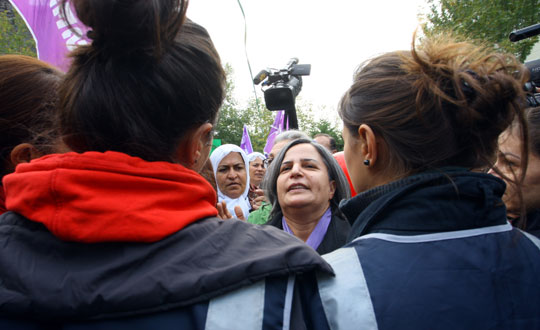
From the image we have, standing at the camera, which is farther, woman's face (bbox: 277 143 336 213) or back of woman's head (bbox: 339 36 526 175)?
woman's face (bbox: 277 143 336 213)

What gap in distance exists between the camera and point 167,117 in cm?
88

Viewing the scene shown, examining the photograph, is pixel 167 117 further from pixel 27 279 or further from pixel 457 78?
pixel 457 78

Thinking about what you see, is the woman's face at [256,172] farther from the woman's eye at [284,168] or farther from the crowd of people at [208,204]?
the crowd of people at [208,204]

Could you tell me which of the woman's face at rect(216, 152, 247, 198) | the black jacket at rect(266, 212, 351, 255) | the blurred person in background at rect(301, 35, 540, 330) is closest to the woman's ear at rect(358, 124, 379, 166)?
the blurred person in background at rect(301, 35, 540, 330)

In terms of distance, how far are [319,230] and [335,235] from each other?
A: 0.12 m

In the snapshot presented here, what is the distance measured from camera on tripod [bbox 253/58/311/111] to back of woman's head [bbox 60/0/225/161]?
3.21m

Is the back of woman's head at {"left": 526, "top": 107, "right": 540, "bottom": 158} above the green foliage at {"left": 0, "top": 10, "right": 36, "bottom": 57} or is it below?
below

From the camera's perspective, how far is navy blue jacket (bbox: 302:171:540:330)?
3.11 ft

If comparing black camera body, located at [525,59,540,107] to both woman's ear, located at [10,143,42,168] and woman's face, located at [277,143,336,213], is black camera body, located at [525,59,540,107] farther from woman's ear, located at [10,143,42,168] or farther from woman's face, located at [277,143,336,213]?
woman's ear, located at [10,143,42,168]

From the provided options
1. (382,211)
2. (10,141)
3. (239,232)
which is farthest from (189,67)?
(10,141)

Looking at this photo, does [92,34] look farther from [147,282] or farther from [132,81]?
[147,282]

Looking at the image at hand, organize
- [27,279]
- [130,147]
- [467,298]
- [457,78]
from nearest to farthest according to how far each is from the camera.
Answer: [27,279] → [130,147] → [467,298] → [457,78]

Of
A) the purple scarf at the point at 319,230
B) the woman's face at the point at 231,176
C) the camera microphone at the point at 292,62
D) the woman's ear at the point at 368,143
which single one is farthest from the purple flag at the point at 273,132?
the woman's ear at the point at 368,143

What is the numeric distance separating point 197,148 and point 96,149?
24 centimetres
